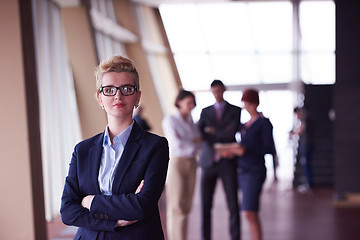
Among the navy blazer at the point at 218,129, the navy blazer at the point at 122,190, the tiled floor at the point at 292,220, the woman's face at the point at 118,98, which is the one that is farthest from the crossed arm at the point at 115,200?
the tiled floor at the point at 292,220

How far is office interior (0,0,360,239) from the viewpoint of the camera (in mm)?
3324

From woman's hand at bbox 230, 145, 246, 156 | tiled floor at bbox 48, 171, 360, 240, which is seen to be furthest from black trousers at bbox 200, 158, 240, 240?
tiled floor at bbox 48, 171, 360, 240

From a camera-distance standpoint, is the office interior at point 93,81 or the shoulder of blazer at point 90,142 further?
the office interior at point 93,81

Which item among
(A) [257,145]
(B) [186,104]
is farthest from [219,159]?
(B) [186,104]

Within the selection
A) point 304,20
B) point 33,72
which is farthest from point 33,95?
point 304,20

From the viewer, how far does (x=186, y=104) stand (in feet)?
12.7

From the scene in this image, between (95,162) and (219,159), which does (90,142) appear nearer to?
(95,162)

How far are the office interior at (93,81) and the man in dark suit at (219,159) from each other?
74 centimetres

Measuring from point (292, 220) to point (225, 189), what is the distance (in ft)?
7.06

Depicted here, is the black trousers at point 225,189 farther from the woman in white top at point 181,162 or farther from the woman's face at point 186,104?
the woman's face at point 186,104

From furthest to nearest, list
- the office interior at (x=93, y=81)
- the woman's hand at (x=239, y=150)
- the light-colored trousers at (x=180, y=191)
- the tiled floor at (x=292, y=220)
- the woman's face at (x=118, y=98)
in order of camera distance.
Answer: the tiled floor at (x=292, y=220) < the light-colored trousers at (x=180, y=191) < the woman's hand at (x=239, y=150) < the office interior at (x=93, y=81) < the woman's face at (x=118, y=98)

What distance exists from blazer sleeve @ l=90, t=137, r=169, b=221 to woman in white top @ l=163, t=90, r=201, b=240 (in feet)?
7.81

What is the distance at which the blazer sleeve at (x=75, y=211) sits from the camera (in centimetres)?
144

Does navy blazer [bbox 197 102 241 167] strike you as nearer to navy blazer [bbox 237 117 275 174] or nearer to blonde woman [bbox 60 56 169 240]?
navy blazer [bbox 237 117 275 174]
